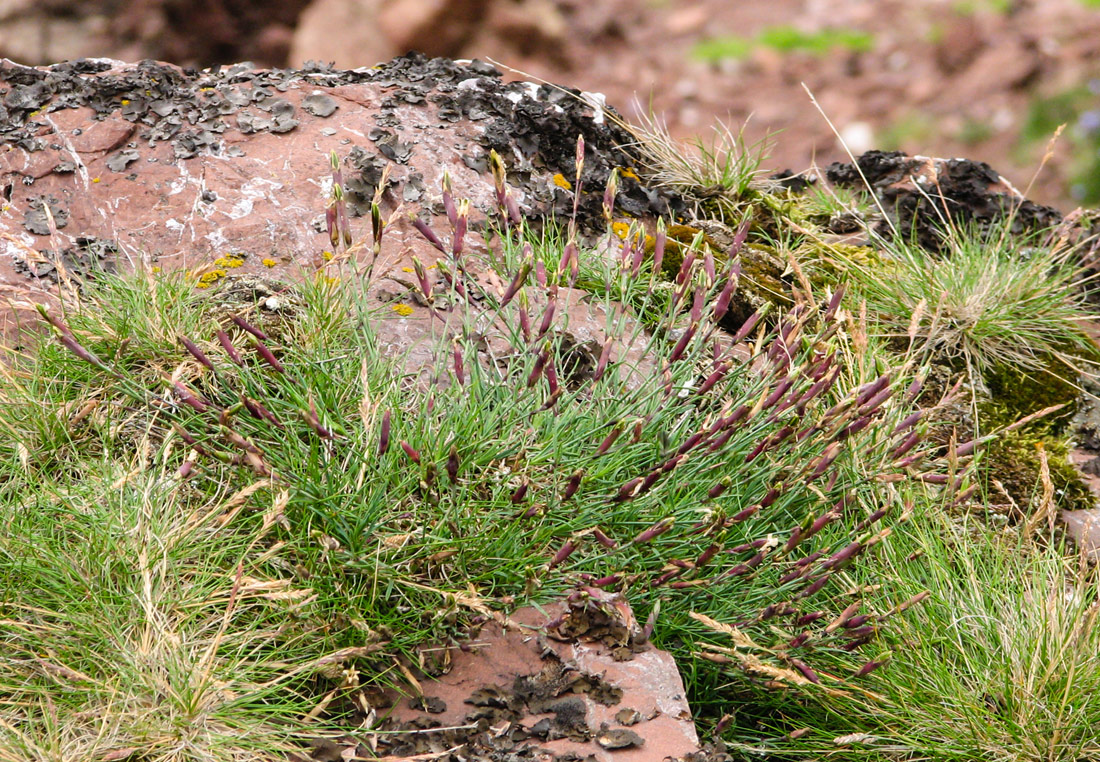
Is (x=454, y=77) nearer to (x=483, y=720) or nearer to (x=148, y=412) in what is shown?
(x=148, y=412)

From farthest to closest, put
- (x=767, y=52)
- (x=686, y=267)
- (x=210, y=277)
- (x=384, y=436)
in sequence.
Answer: (x=767, y=52), (x=210, y=277), (x=686, y=267), (x=384, y=436)

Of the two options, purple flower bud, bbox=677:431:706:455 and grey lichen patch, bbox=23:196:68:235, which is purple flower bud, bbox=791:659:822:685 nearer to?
purple flower bud, bbox=677:431:706:455

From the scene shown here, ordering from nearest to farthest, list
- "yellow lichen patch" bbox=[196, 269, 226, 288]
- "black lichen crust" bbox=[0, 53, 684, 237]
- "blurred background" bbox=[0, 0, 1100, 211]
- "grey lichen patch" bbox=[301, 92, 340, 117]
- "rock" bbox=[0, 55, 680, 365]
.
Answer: "yellow lichen patch" bbox=[196, 269, 226, 288]
"rock" bbox=[0, 55, 680, 365]
"black lichen crust" bbox=[0, 53, 684, 237]
"grey lichen patch" bbox=[301, 92, 340, 117]
"blurred background" bbox=[0, 0, 1100, 211]

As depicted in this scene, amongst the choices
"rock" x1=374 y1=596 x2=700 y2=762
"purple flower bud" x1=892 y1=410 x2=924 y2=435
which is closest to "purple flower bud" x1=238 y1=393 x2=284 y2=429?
"rock" x1=374 y1=596 x2=700 y2=762

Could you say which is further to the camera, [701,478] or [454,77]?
[454,77]

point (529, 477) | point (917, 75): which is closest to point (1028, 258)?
point (529, 477)

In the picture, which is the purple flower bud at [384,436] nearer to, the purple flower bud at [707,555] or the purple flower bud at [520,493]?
the purple flower bud at [520,493]

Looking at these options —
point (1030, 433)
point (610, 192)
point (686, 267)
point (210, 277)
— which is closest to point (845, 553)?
point (686, 267)

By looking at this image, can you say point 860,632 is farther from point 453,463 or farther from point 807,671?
point 453,463
